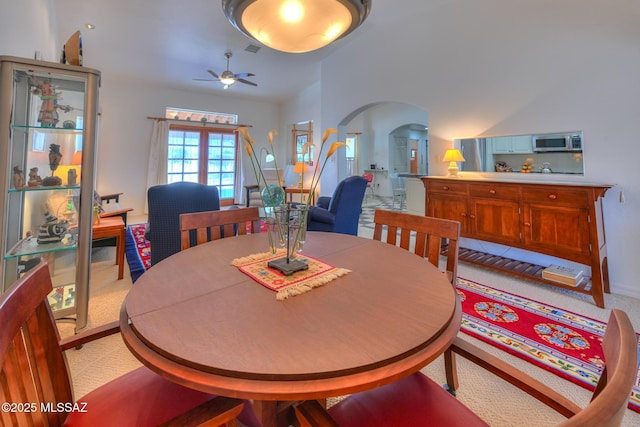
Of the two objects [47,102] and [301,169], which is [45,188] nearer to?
[47,102]

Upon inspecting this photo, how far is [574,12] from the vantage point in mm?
2697

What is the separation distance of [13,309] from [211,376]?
447 mm

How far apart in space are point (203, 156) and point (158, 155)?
1033 millimetres

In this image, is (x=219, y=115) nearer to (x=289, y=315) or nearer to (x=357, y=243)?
(x=357, y=243)

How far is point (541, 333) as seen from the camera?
198cm

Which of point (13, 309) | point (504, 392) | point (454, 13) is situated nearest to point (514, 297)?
point (504, 392)

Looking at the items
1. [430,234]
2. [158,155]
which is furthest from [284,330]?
[158,155]

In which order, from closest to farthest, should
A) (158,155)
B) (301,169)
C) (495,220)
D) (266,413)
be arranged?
1. (266,413)
2. (301,169)
3. (495,220)
4. (158,155)

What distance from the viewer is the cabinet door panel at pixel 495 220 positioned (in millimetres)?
2852

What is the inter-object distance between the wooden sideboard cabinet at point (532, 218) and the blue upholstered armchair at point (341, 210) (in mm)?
908

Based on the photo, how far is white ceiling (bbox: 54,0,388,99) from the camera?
11.8 ft

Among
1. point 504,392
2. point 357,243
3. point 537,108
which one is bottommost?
point 504,392

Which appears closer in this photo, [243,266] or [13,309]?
[13,309]

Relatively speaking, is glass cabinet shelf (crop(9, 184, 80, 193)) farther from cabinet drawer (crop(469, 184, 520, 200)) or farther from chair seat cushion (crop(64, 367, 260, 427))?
cabinet drawer (crop(469, 184, 520, 200))
